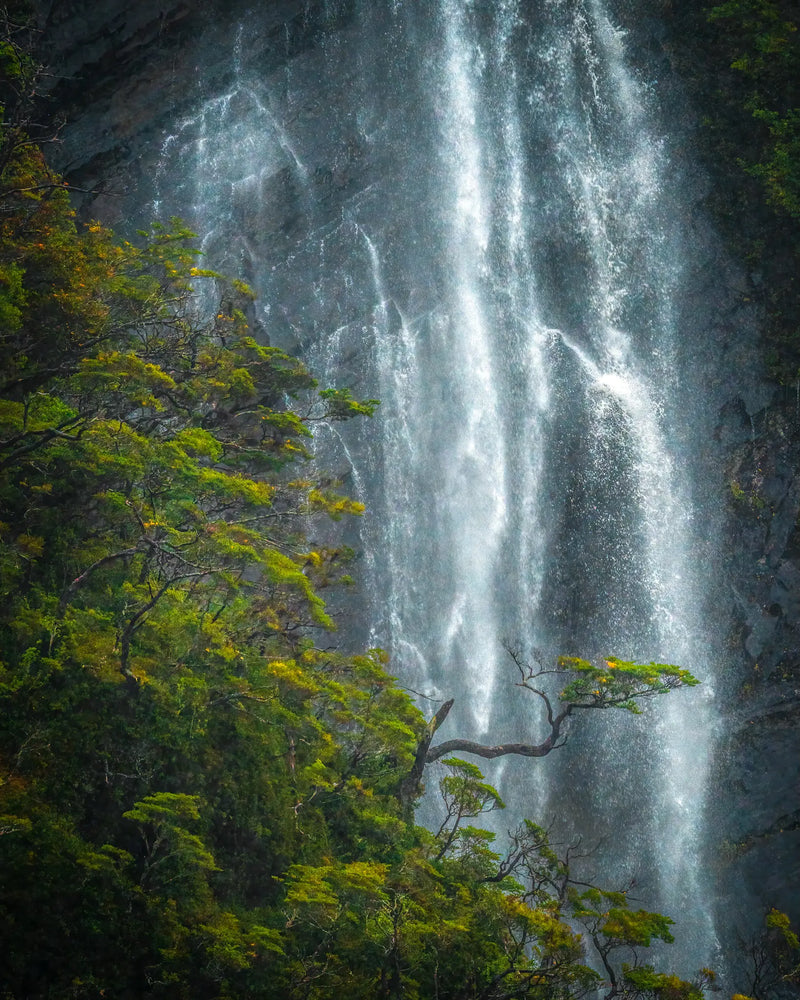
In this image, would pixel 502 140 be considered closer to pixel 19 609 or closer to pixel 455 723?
pixel 455 723

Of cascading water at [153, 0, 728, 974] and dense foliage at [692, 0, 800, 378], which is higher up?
dense foliage at [692, 0, 800, 378]

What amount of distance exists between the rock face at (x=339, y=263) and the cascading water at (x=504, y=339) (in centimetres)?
14

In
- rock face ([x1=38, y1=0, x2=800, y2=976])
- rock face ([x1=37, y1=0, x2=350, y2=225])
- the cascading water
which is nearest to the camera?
rock face ([x1=38, y1=0, x2=800, y2=976])

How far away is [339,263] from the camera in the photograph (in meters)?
21.4

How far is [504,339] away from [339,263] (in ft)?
13.6

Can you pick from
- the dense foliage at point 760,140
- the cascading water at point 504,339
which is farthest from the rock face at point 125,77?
the dense foliage at point 760,140

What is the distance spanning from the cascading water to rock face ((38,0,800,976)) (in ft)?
0.46

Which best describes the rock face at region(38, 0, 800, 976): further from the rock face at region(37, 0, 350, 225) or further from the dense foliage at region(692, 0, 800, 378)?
the dense foliage at region(692, 0, 800, 378)

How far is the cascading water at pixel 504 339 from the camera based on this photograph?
1925cm

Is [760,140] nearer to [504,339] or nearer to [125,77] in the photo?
[504,339]

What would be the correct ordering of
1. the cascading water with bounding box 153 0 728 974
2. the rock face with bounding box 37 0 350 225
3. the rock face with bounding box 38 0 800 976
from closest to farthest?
the rock face with bounding box 38 0 800 976
the cascading water with bounding box 153 0 728 974
the rock face with bounding box 37 0 350 225

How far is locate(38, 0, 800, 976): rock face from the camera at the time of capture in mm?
18391

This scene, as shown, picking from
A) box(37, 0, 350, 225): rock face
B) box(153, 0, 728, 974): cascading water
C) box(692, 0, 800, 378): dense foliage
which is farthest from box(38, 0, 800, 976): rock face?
box(692, 0, 800, 378): dense foliage

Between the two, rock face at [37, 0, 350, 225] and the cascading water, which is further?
rock face at [37, 0, 350, 225]
